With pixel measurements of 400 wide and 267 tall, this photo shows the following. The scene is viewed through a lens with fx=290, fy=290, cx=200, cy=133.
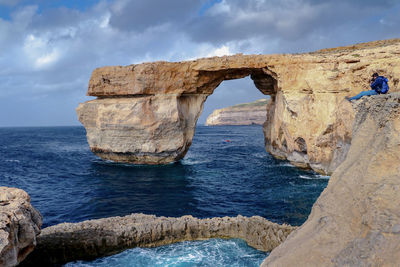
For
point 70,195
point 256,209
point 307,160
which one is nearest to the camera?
point 256,209

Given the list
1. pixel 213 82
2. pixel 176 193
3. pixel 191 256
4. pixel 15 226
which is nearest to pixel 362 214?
pixel 15 226

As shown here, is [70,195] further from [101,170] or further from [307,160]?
[307,160]

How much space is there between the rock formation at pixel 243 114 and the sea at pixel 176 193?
94.1m

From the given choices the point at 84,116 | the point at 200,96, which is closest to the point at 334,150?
the point at 200,96

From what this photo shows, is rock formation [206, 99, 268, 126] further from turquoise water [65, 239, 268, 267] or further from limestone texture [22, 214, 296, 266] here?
turquoise water [65, 239, 268, 267]

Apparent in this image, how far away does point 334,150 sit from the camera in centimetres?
2034

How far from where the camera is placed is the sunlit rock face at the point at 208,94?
20.1 metres

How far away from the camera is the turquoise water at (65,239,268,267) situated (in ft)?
33.1

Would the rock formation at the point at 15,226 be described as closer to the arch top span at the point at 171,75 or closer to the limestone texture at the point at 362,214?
the limestone texture at the point at 362,214

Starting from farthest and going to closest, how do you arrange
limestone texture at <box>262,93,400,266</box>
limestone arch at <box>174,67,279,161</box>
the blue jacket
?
limestone arch at <box>174,67,279,161</box> < the blue jacket < limestone texture at <box>262,93,400,266</box>

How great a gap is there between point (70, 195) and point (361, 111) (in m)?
17.2

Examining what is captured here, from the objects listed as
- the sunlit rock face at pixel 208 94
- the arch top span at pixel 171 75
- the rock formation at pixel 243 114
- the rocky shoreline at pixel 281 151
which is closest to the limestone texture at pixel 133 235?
the rocky shoreline at pixel 281 151

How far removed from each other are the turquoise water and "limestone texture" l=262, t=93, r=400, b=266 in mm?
5808

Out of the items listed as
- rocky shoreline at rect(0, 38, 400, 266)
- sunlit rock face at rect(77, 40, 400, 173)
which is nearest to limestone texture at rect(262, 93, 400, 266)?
rocky shoreline at rect(0, 38, 400, 266)
